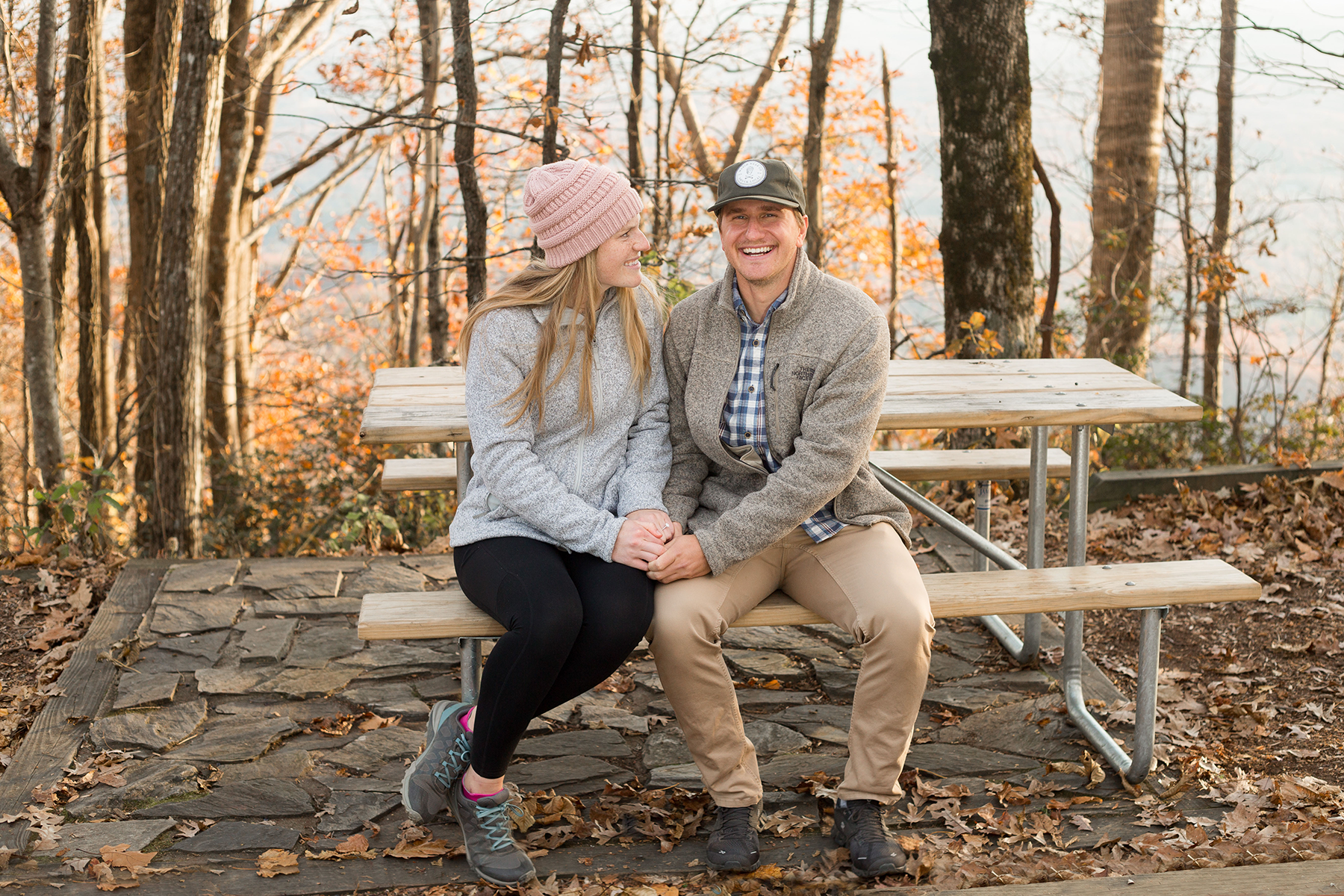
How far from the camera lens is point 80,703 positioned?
3.54m

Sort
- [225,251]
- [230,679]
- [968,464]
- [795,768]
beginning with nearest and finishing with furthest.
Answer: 1. [795,768]
2. [230,679]
3. [968,464]
4. [225,251]

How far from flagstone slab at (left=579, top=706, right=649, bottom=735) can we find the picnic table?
33.7 inches

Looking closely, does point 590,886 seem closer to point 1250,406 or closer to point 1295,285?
point 1250,406

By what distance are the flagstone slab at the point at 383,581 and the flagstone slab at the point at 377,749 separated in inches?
44.3

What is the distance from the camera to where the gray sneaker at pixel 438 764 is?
9.19 ft

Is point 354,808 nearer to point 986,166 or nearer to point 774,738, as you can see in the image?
point 774,738

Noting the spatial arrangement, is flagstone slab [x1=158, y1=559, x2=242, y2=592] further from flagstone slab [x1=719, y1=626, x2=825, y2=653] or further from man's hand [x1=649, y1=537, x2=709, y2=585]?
man's hand [x1=649, y1=537, x2=709, y2=585]

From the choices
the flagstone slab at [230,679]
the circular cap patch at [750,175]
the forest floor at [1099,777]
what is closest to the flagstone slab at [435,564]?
the flagstone slab at [230,679]

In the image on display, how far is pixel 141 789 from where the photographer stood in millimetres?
3029

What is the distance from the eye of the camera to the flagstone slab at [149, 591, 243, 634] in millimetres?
4176

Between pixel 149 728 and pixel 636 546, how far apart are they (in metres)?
1.71

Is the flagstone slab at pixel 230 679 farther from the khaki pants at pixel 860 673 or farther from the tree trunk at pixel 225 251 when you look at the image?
the tree trunk at pixel 225 251

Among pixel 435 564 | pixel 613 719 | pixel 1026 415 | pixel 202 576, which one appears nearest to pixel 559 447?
pixel 613 719

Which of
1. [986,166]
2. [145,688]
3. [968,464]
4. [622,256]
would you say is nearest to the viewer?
[622,256]
